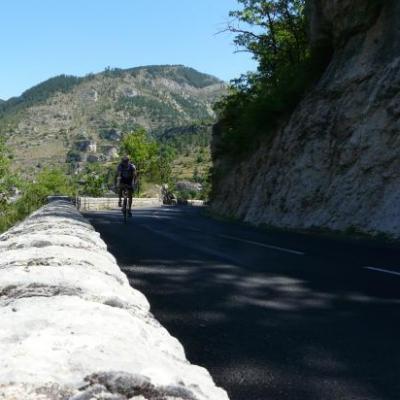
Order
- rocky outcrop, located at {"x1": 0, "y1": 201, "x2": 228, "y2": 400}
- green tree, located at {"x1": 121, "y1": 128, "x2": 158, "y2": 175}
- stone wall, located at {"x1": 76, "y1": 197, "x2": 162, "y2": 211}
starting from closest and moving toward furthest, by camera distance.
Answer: rocky outcrop, located at {"x1": 0, "y1": 201, "x2": 228, "y2": 400} → stone wall, located at {"x1": 76, "y1": 197, "x2": 162, "y2": 211} → green tree, located at {"x1": 121, "y1": 128, "x2": 158, "y2": 175}

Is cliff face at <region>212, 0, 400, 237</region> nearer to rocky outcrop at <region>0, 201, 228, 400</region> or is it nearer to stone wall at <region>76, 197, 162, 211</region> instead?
rocky outcrop at <region>0, 201, 228, 400</region>

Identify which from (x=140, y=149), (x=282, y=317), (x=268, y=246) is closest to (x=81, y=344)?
(x=282, y=317)

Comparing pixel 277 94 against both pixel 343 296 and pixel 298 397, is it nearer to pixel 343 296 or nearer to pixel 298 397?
pixel 343 296

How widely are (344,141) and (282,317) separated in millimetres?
15024

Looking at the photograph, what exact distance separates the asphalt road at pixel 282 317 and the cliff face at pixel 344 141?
22.1 ft

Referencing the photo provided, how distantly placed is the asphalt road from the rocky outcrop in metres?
1.11

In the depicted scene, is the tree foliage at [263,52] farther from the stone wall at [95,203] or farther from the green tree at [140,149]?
the green tree at [140,149]

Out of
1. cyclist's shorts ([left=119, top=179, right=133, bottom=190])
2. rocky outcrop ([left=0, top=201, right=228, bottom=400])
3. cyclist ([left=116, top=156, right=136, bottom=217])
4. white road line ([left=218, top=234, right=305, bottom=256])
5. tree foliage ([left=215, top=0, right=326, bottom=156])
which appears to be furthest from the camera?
tree foliage ([left=215, top=0, right=326, bottom=156])

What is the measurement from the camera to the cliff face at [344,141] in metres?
16.6

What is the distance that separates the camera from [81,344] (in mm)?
1708

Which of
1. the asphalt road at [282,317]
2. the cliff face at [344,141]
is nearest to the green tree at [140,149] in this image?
the cliff face at [344,141]

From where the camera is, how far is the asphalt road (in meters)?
3.34

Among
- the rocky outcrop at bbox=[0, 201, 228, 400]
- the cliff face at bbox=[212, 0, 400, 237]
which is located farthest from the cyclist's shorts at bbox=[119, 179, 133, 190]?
the rocky outcrop at bbox=[0, 201, 228, 400]

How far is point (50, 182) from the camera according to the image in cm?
10400
